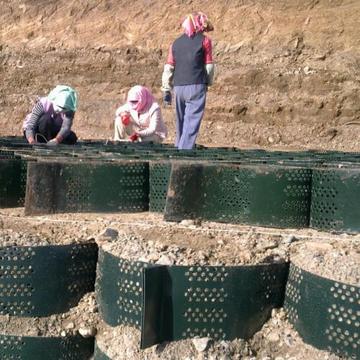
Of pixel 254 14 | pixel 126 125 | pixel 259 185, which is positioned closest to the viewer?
pixel 259 185

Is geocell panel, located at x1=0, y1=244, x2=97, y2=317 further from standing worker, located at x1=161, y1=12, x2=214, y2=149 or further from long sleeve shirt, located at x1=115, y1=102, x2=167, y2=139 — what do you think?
long sleeve shirt, located at x1=115, y1=102, x2=167, y2=139

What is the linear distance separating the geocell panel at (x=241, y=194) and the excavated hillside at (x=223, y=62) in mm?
9040

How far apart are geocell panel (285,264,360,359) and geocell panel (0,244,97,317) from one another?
1.19 metres

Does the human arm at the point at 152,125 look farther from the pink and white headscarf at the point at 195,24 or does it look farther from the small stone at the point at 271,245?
the small stone at the point at 271,245

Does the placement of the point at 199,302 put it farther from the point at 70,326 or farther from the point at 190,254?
the point at 70,326

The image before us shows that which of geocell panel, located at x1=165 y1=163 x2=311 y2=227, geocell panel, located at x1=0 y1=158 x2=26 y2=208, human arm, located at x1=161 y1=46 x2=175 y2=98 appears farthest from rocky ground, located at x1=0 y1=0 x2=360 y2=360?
geocell panel, located at x1=165 y1=163 x2=311 y2=227

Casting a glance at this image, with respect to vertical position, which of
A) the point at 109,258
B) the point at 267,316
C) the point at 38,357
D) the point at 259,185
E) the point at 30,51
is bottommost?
the point at 38,357

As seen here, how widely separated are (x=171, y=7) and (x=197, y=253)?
14.6 m

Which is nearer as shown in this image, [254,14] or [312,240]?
[312,240]

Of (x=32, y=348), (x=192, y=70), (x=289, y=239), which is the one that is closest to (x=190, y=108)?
(x=192, y=70)

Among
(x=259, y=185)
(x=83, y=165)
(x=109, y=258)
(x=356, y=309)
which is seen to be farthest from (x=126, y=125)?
(x=356, y=309)

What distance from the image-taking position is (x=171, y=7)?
17.0 metres

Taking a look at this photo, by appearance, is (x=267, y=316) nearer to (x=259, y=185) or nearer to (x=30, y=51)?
(x=259, y=185)

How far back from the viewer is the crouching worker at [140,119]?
8.27m
